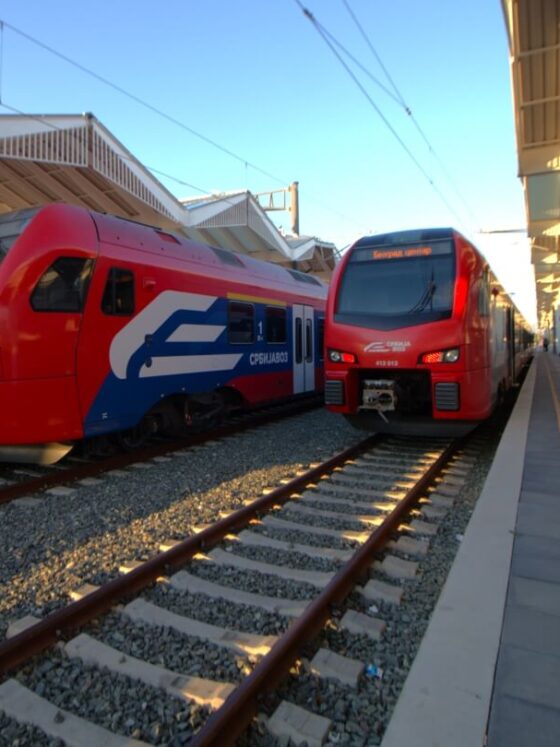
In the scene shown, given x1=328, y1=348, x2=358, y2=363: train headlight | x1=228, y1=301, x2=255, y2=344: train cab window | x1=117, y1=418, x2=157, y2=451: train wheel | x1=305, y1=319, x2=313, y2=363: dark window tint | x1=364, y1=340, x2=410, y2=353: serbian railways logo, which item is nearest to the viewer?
x1=364, y1=340, x2=410, y2=353: serbian railways logo

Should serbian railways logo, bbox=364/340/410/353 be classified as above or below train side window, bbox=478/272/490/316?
below

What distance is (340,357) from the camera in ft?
25.0

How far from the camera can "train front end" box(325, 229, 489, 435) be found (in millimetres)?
6930

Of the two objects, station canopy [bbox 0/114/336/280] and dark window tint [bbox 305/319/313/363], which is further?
station canopy [bbox 0/114/336/280]

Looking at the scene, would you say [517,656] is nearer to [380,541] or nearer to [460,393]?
[380,541]

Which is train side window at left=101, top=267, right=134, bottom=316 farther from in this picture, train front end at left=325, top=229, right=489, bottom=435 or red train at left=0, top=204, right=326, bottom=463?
train front end at left=325, top=229, right=489, bottom=435

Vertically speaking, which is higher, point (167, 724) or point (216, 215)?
point (216, 215)

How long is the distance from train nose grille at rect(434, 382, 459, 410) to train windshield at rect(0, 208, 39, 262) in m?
5.22

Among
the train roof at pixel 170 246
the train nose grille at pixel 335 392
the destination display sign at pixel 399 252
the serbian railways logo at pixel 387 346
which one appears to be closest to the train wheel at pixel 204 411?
the train roof at pixel 170 246

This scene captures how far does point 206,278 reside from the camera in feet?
27.5

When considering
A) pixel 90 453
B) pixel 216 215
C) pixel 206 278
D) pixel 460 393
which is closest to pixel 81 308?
pixel 90 453

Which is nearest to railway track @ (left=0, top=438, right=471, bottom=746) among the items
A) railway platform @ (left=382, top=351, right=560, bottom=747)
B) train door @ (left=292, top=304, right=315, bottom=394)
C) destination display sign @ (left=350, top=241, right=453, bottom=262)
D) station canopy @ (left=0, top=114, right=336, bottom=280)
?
railway platform @ (left=382, top=351, right=560, bottom=747)

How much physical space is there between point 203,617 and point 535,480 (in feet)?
12.8

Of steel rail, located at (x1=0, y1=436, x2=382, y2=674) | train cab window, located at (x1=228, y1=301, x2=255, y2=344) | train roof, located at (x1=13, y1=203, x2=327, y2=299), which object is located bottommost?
steel rail, located at (x1=0, y1=436, x2=382, y2=674)
